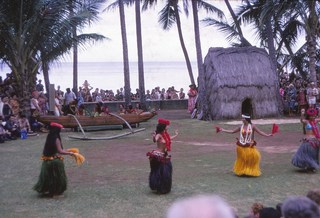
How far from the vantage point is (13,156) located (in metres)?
12.1

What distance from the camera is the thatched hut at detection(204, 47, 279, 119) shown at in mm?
20438

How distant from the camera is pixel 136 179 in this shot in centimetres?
895

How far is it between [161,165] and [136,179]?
1.24m

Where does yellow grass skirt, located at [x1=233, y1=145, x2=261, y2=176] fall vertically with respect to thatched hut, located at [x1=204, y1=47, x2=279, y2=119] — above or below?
below

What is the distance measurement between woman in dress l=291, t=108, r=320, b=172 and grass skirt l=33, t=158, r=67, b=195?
14.4 feet

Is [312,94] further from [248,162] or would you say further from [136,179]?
[136,179]

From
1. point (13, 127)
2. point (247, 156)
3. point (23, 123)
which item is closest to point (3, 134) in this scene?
point (13, 127)

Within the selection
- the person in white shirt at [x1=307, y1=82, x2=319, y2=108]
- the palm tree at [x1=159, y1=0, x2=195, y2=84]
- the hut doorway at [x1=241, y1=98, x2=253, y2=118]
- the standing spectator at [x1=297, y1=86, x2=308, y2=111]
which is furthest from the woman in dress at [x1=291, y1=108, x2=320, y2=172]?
the palm tree at [x1=159, y1=0, x2=195, y2=84]

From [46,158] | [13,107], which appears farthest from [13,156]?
[13,107]

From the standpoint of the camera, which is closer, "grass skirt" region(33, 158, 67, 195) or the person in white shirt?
"grass skirt" region(33, 158, 67, 195)

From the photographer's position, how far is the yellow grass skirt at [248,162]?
8914 millimetres

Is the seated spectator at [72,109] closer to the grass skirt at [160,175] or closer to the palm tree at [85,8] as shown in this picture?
the palm tree at [85,8]

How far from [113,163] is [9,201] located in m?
3.50

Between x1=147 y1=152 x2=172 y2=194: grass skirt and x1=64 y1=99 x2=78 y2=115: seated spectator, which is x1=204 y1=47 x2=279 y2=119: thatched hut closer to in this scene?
x1=64 y1=99 x2=78 y2=115: seated spectator
